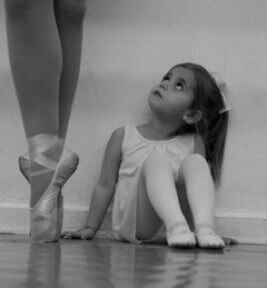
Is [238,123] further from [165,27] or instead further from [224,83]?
[165,27]

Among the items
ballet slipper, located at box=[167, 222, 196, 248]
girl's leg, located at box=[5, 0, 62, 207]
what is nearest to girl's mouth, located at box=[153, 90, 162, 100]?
ballet slipper, located at box=[167, 222, 196, 248]

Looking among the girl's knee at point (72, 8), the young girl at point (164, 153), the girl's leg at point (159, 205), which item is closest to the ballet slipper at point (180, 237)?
the girl's leg at point (159, 205)

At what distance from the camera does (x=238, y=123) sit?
7.70ft

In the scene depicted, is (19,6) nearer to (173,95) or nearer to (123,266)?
(123,266)

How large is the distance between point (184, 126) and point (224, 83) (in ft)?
0.56

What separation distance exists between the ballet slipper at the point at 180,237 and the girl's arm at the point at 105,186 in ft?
1.08

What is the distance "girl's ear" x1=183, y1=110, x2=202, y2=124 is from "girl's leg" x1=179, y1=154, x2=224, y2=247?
0.16 m

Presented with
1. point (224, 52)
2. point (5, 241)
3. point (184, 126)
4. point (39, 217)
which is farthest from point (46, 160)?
point (224, 52)

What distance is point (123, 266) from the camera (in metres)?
1.39

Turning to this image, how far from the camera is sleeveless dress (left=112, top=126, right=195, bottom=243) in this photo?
2.21 meters

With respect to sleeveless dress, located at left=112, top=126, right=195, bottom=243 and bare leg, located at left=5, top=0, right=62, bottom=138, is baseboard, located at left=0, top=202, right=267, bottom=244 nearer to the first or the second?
sleeveless dress, located at left=112, top=126, right=195, bottom=243

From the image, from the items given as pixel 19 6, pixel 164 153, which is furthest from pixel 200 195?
pixel 19 6

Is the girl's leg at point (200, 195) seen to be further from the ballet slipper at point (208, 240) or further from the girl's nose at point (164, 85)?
the girl's nose at point (164, 85)

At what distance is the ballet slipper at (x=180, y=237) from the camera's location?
1859 millimetres
